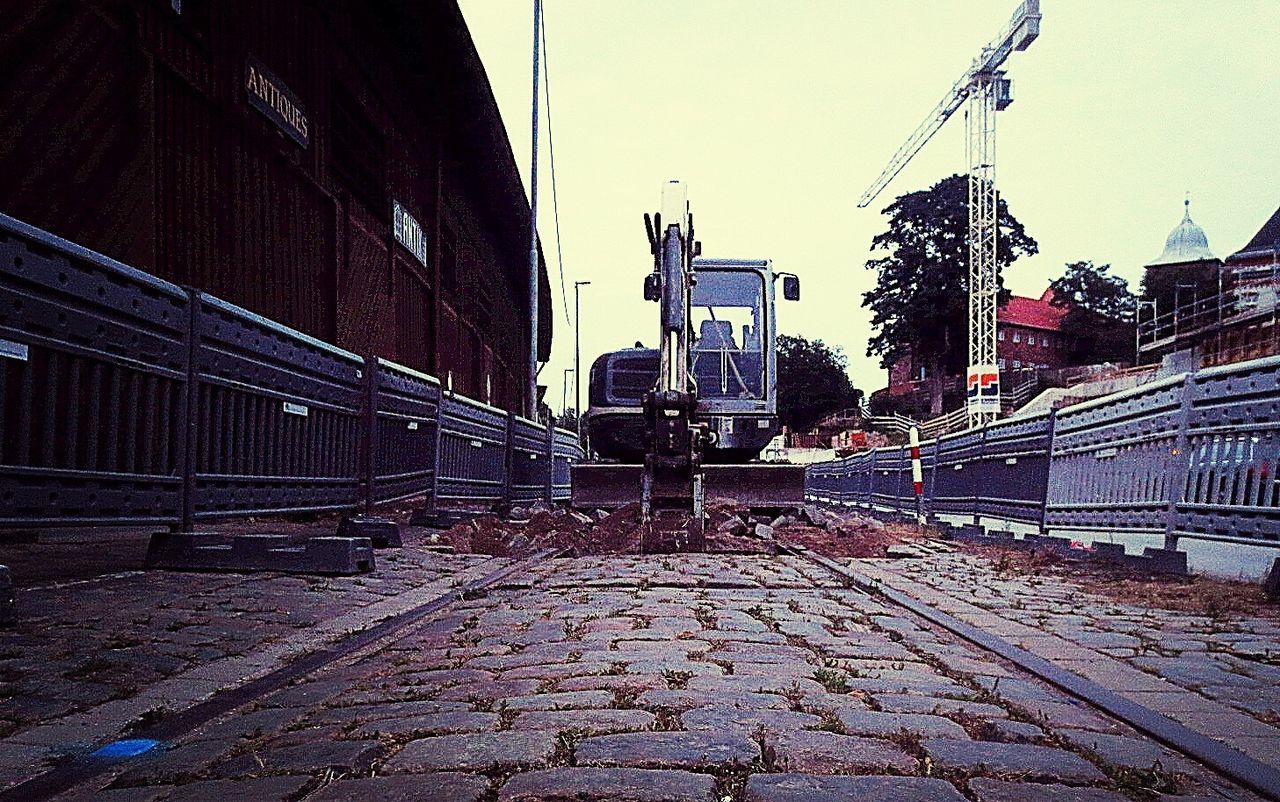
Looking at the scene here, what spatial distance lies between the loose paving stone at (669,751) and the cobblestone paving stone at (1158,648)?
117 centimetres

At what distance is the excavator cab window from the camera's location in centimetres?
1794

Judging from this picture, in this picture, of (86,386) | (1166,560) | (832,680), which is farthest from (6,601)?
(1166,560)

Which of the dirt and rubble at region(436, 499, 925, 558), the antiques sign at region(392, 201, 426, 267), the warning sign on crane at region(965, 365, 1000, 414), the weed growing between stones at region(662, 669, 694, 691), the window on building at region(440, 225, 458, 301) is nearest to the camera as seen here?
the weed growing between stones at region(662, 669, 694, 691)

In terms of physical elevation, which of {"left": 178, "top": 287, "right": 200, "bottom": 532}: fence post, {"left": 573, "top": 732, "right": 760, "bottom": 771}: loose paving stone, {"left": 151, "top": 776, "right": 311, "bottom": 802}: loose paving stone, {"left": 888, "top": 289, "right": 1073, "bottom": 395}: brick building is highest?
{"left": 888, "top": 289, "right": 1073, "bottom": 395}: brick building

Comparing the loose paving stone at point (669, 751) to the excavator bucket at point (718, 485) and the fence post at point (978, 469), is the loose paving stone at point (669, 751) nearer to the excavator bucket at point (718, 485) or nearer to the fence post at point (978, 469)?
the excavator bucket at point (718, 485)

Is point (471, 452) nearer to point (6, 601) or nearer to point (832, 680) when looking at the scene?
point (6, 601)

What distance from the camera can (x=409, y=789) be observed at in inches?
112

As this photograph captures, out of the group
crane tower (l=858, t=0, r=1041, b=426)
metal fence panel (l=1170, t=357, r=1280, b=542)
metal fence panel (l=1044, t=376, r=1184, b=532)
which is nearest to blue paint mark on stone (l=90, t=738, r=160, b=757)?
metal fence panel (l=1170, t=357, r=1280, b=542)

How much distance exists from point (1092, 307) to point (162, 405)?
96.7 metres

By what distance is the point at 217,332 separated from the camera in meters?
7.11

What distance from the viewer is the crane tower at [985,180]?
39484 mm

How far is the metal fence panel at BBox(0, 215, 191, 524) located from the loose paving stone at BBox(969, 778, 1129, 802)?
4.24 metres

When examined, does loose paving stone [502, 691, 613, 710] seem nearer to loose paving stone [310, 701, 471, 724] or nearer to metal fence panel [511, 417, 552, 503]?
loose paving stone [310, 701, 471, 724]

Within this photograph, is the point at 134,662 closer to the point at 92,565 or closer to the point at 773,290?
the point at 92,565
